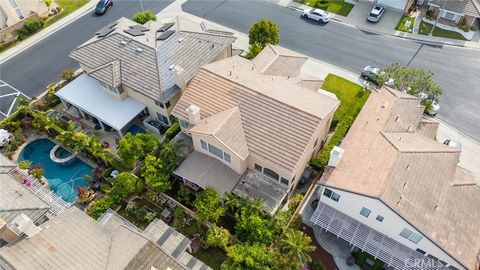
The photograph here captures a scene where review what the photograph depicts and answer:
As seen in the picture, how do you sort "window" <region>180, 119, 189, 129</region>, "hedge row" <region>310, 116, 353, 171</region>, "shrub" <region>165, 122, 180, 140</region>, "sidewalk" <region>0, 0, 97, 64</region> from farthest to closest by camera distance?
"sidewalk" <region>0, 0, 97, 64</region>, "shrub" <region>165, 122, 180, 140</region>, "window" <region>180, 119, 189, 129</region>, "hedge row" <region>310, 116, 353, 171</region>

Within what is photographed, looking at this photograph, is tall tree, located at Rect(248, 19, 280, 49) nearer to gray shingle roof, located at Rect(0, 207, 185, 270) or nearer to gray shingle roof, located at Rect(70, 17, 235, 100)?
gray shingle roof, located at Rect(70, 17, 235, 100)

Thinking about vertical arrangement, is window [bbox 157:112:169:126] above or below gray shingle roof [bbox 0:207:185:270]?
below

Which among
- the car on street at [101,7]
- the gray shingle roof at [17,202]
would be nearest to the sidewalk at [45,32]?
the car on street at [101,7]

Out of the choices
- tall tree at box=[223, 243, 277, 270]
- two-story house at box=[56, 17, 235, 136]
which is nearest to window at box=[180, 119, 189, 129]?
two-story house at box=[56, 17, 235, 136]

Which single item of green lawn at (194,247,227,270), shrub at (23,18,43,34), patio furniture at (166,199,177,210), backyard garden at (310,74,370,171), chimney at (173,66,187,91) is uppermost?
chimney at (173,66,187,91)

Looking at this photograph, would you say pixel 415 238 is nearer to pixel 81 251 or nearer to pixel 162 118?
pixel 81 251

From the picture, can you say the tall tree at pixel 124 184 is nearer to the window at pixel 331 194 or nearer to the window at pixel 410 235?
the window at pixel 331 194
